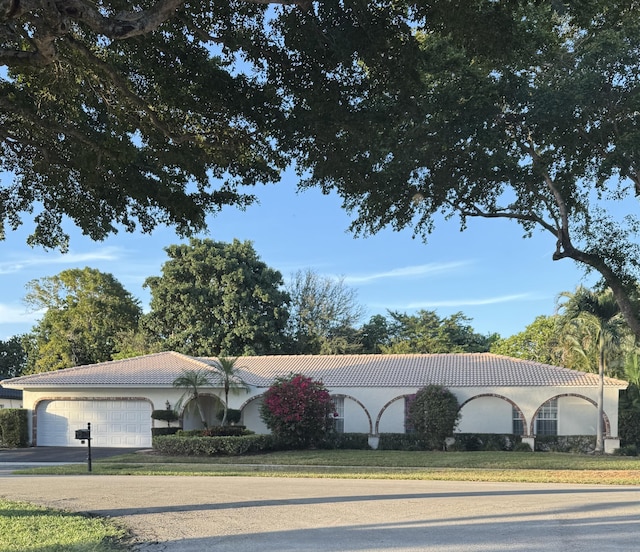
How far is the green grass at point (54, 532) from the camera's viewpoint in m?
7.53

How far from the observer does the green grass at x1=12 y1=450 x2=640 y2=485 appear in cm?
1711

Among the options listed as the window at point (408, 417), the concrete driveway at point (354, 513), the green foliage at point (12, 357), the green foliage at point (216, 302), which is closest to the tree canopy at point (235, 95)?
the concrete driveway at point (354, 513)

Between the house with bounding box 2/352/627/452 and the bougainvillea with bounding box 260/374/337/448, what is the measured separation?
3.28m

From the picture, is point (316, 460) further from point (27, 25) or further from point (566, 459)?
point (27, 25)

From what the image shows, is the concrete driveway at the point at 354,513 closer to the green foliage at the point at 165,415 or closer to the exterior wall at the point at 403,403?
the exterior wall at the point at 403,403

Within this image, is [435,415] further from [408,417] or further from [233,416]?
[233,416]

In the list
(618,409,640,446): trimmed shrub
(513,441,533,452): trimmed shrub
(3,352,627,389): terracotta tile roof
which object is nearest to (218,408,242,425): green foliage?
(3,352,627,389): terracotta tile roof

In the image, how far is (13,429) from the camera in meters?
29.2

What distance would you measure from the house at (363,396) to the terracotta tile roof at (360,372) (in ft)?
0.15

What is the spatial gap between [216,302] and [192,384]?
54.4ft

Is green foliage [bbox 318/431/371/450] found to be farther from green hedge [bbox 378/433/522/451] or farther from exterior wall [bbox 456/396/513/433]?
exterior wall [bbox 456/396/513/433]

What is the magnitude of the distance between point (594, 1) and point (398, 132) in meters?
4.76

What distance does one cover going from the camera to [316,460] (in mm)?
21422

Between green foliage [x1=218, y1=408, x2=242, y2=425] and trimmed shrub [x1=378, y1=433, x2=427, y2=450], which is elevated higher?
green foliage [x1=218, y1=408, x2=242, y2=425]
